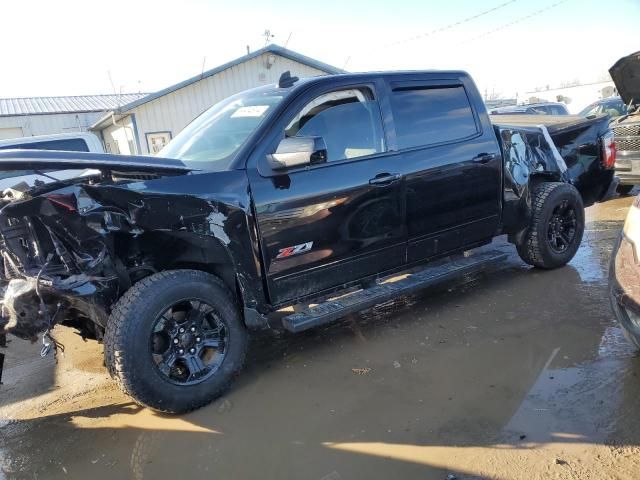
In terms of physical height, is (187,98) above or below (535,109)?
above

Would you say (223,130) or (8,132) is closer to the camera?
(223,130)

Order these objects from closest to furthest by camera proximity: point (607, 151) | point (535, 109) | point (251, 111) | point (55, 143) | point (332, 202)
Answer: point (332, 202), point (251, 111), point (607, 151), point (55, 143), point (535, 109)

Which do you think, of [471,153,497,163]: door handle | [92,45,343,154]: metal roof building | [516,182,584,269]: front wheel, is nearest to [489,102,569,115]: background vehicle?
[92,45,343,154]: metal roof building

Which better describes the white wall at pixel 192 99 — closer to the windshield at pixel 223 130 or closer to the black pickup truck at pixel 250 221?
the windshield at pixel 223 130

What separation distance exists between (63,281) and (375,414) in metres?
2.01

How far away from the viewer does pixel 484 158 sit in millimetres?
4480

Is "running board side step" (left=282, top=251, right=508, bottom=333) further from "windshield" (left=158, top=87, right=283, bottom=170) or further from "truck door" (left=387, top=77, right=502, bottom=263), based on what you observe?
"windshield" (left=158, top=87, right=283, bottom=170)

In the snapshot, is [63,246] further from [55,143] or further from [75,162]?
[55,143]

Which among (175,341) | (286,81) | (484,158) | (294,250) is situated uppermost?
(286,81)

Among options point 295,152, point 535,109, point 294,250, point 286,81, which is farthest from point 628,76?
point 294,250

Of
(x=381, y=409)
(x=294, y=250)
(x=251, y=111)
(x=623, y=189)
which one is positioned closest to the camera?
(x=381, y=409)

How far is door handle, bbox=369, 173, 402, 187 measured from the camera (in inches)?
146

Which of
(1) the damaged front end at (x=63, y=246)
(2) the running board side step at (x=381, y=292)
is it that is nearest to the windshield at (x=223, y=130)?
(1) the damaged front end at (x=63, y=246)

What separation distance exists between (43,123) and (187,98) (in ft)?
36.1
